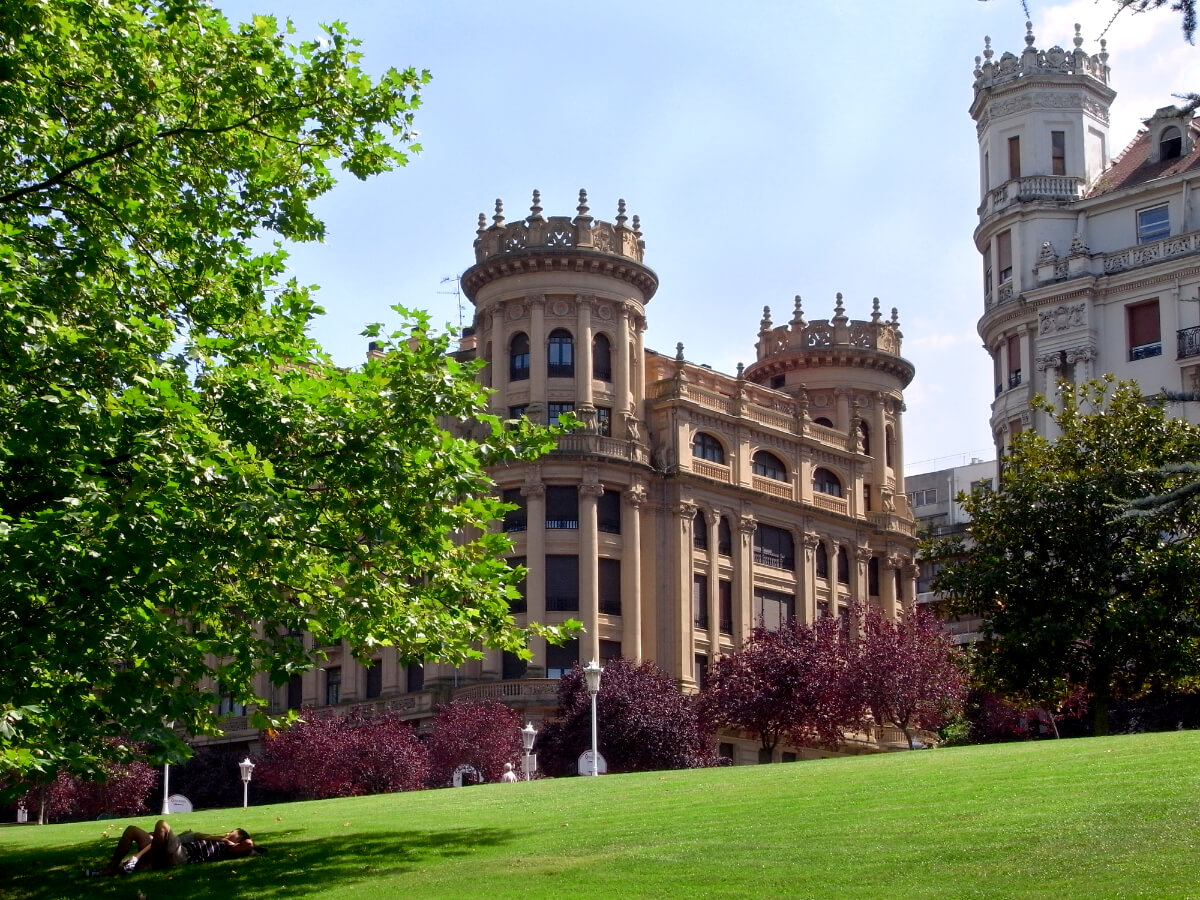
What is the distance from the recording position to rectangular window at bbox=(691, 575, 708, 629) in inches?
2854

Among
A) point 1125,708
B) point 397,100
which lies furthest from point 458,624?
point 1125,708

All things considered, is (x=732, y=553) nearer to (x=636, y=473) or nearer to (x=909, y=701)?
(x=636, y=473)

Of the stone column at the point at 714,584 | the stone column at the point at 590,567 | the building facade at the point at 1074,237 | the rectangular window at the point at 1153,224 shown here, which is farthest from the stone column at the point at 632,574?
the rectangular window at the point at 1153,224

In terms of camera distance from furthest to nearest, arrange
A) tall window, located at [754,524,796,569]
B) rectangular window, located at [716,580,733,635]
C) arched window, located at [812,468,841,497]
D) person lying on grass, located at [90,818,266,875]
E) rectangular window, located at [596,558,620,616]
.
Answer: arched window, located at [812,468,841,497] < tall window, located at [754,524,796,569] < rectangular window, located at [716,580,733,635] < rectangular window, located at [596,558,620,616] < person lying on grass, located at [90,818,266,875]

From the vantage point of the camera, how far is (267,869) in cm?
2180

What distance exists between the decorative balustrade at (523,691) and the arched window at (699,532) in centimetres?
1039

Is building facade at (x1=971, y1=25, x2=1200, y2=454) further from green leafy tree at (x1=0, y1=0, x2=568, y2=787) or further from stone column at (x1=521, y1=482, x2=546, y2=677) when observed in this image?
green leafy tree at (x1=0, y1=0, x2=568, y2=787)

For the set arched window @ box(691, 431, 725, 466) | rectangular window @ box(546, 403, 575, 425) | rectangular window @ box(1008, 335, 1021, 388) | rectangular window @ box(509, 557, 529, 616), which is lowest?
rectangular window @ box(509, 557, 529, 616)

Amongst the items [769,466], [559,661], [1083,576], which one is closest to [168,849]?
[1083,576]

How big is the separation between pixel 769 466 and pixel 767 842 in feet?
193

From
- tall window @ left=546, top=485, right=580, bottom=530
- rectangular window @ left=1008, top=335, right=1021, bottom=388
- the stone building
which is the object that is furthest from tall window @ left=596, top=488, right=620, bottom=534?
rectangular window @ left=1008, top=335, right=1021, bottom=388

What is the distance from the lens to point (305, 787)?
67.2m

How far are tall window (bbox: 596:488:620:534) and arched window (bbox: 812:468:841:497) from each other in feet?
45.2

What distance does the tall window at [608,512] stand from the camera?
71081mm
